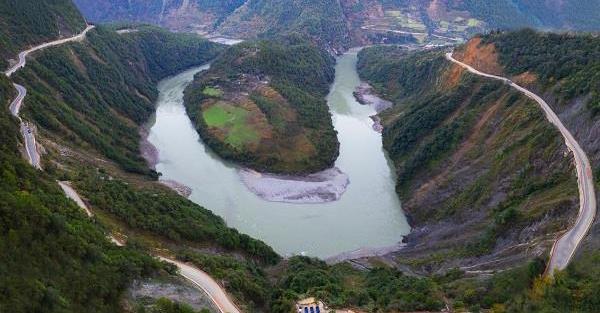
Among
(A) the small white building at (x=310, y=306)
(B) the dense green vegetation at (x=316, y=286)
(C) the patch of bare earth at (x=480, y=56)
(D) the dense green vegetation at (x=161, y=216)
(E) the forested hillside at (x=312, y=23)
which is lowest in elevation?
(A) the small white building at (x=310, y=306)

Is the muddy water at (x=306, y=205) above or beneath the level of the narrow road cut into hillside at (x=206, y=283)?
above

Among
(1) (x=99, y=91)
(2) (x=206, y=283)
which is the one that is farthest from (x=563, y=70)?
(1) (x=99, y=91)

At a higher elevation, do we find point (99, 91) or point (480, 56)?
point (99, 91)

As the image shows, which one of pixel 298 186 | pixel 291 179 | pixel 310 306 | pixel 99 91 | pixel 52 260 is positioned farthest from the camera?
pixel 99 91

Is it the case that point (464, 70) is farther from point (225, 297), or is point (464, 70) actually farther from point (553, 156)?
point (225, 297)

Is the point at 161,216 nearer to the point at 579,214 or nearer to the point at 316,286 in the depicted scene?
the point at 316,286

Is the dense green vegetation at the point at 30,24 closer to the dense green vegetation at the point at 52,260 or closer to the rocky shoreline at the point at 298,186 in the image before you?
the rocky shoreline at the point at 298,186

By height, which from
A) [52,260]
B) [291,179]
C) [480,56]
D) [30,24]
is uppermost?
[30,24]

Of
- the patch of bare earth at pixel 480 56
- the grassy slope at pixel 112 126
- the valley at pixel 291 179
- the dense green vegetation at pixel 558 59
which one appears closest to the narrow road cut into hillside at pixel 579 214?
the valley at pixel 291 179
